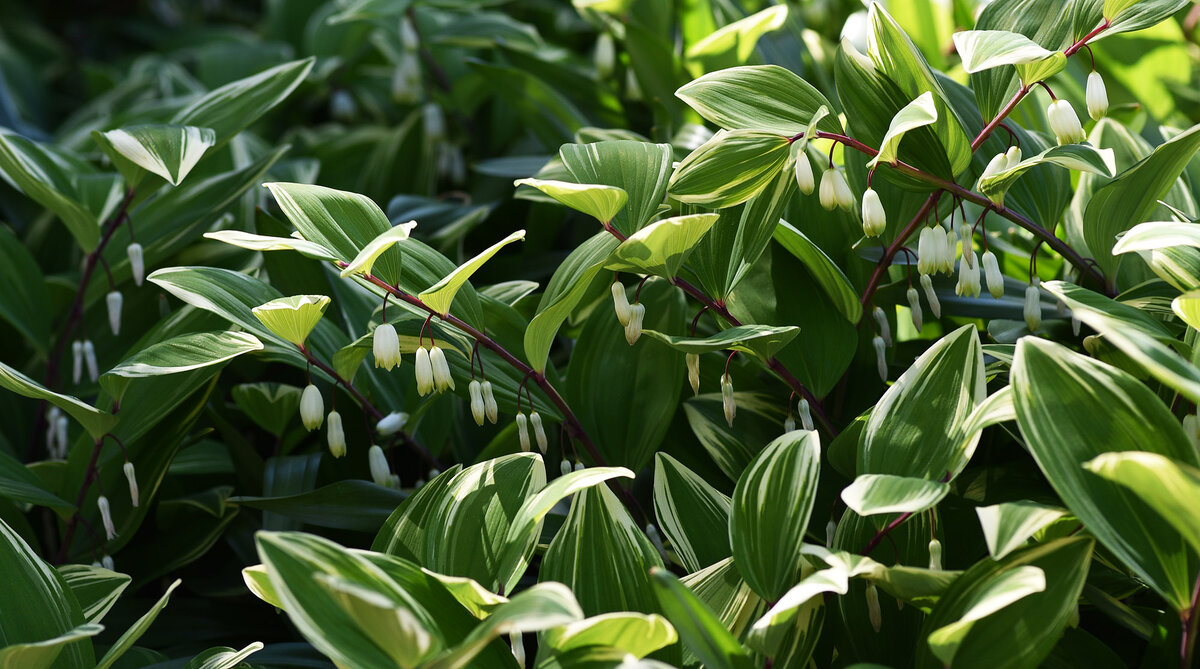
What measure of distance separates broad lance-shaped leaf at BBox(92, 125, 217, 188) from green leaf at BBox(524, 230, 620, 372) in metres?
0.40

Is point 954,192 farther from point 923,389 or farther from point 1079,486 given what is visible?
point 1079,486

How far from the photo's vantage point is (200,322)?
0.95m

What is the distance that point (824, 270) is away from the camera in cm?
82

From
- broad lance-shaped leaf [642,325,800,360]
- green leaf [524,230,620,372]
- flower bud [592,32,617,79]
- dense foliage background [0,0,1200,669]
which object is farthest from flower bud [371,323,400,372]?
flower bud [592,32,617,79]

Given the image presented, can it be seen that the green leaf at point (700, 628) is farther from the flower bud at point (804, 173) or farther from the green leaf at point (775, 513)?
the flower bud at point (804, 173)

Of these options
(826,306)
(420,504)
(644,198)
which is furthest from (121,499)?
(826,306)

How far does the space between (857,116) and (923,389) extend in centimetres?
25

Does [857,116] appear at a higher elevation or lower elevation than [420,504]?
higher

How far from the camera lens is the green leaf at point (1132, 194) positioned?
0.74 m

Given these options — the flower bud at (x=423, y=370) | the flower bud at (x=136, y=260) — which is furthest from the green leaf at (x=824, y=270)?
the flower bud at (x=136, y=260)

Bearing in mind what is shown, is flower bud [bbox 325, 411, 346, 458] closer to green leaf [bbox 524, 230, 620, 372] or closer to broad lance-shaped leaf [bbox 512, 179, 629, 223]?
green leaf [bbox 524, 230, 620, 372]

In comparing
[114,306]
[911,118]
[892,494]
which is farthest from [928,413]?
[114,306]

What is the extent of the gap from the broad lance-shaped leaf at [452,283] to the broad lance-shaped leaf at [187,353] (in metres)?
0.15

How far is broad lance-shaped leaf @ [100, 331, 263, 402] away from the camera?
757 mm
